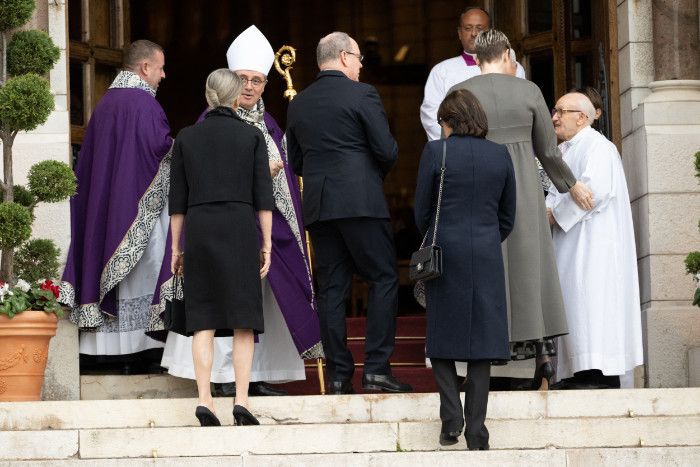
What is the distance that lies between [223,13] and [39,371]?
871 centimetres

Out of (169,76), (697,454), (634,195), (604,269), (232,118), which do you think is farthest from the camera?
(169,76)

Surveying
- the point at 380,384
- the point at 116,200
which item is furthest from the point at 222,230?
the point at 116,200

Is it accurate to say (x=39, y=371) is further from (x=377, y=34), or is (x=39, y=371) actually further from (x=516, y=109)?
(x=377, y=34)

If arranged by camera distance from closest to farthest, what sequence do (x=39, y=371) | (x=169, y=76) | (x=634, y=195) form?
(x=39, y=371) → (x=634, y=195) → (x=169, y=76)

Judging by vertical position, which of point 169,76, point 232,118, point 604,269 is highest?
point 169,76

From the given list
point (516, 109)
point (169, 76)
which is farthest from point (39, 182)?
point (169, 76)

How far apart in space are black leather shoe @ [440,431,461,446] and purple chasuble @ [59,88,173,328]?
2813 mm

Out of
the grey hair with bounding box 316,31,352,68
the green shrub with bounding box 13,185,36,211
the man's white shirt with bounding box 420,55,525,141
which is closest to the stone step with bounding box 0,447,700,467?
the green shrub with bounding box 13,185,36,211

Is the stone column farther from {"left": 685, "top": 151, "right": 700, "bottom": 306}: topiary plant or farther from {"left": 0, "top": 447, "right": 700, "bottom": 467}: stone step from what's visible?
{"left": 0, "top": 447, "right": 700, "bottom": 467}: stone step

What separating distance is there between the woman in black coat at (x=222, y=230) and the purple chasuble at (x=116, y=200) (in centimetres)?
164

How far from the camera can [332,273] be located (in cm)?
939

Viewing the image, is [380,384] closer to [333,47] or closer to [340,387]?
[340,387]

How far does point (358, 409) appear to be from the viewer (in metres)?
8.74

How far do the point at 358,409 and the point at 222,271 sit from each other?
97 centimetres
